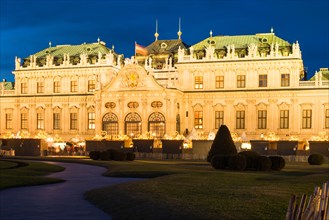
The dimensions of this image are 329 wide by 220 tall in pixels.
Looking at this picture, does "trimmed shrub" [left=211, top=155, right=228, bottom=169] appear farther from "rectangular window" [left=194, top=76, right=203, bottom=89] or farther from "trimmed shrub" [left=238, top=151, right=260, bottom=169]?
"rectangular window" [left=194, top=76, right=203, bottom=89]

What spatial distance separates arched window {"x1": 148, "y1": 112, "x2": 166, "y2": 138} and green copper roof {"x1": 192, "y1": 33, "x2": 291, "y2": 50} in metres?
14.9

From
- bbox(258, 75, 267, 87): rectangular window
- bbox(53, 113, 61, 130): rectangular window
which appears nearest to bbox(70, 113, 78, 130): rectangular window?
bbox(53, 113, 61, 130): rectangular window

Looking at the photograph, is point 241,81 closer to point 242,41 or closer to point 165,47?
point 242,41

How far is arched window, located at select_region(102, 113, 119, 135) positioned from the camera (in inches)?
3580

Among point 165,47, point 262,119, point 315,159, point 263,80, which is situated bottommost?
point 315,159

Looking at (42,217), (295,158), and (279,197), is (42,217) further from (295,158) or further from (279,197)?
(295,158)

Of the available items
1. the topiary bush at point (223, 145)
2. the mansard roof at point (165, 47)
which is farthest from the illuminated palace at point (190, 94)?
the topiary bush at point (223, 145)

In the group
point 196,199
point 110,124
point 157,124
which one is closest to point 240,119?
point 157,124

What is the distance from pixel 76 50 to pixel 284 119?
40676 millimetres

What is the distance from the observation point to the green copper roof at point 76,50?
103 m

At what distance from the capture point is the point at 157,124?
89062 mm

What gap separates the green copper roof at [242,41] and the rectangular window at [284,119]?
38.2ft

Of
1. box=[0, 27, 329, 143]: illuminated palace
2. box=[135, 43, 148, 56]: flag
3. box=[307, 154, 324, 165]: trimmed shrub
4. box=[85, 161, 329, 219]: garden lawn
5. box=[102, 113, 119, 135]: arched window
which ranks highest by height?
box=[135, 43, 148, 56]: flag

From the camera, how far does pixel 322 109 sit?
8694 cm
